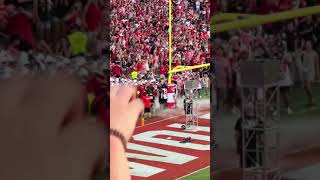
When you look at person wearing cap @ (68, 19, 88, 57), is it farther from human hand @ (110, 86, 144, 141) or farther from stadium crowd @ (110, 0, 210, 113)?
stadium crowd @ (110, 0, 210, 113)

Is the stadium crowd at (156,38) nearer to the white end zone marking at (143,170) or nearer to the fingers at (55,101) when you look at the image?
the white end zone marking at (143,170)

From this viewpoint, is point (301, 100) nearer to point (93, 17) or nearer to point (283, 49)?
point (283, 49)

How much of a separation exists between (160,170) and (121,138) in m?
3.69

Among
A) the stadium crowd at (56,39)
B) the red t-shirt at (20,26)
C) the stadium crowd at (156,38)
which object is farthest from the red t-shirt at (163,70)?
the red t-shirt at (20,26)

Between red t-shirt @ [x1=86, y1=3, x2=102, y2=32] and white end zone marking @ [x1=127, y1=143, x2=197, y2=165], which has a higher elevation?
red t-shirt @ [x1=86, y1=3, x2=102, y2=32]

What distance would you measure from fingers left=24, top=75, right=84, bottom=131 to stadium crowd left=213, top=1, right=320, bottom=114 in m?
0.68

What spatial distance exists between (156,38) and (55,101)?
8.84 m

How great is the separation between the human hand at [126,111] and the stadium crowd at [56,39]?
0.11 meters

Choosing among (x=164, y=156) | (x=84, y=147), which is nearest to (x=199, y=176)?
(x=164, y=156)

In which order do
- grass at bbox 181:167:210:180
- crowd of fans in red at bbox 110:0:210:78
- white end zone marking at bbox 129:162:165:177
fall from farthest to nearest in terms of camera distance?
crowd of fans in red at bbox 110:0:210:78 < white end zone marking at bbox 129:162:165:177 < grass at bbox 181:167:210:180

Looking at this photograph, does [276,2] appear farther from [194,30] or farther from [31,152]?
[194,30]

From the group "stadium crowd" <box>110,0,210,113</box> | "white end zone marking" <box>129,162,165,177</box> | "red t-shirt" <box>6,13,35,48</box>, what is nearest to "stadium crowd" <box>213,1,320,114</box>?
"red t-shirt" <box>6,13,35,48</box>

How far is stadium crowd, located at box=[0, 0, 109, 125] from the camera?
98 cm

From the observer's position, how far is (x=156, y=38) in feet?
32.2
